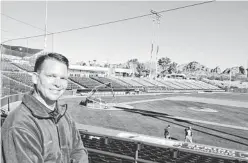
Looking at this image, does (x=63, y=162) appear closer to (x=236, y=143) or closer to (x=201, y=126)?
(x=236, y=143)

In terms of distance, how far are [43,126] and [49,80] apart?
430mm

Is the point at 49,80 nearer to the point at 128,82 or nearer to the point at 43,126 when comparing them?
the point at 43,126

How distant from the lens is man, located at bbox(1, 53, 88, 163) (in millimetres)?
1567

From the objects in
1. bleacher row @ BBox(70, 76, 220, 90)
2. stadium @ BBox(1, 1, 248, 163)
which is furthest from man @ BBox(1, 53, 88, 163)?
bleacher row @ BBox(70, 76, 220, 90)

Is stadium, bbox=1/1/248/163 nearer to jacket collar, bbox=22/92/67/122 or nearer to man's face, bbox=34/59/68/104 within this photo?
man's face, bbox=34/59/68/104

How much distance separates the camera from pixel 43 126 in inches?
71.7

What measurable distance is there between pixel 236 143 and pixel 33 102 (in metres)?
14.3

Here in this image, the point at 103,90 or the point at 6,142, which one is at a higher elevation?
the point at 6,142

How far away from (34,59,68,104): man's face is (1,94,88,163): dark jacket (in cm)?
12

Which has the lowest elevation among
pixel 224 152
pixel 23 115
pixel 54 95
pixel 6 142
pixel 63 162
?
pixel 224 152

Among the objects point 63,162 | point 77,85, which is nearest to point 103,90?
point 77,85

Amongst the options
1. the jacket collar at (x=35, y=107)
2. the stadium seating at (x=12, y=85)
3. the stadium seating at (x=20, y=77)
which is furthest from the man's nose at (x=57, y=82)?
the stadium seating at (x=20, y=77)

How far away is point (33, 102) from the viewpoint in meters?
1.83

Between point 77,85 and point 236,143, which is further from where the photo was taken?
point 77,85
